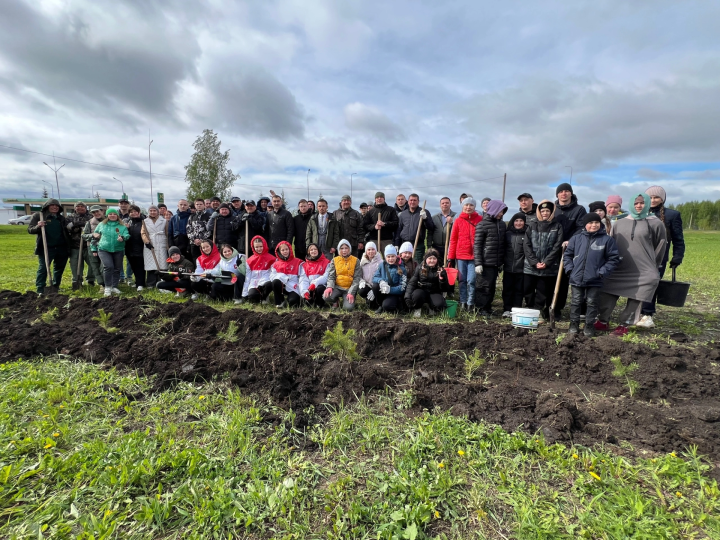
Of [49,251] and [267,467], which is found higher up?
[49,251]

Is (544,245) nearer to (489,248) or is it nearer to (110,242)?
(489,248)

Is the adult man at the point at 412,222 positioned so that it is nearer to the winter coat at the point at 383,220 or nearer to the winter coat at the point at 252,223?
the winter coat at the point at 383,220

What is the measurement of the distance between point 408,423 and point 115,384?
8.86 feet

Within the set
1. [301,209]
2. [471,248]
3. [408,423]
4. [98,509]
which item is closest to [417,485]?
[408,423]

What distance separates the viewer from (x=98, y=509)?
2010 millimetres

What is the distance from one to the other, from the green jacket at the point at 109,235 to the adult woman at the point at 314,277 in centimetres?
399

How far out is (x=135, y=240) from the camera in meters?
7.95

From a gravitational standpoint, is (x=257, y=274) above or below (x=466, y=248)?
below

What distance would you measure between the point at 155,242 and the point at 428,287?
623 cm

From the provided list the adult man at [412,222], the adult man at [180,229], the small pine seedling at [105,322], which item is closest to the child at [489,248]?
the adult man at [412,222]

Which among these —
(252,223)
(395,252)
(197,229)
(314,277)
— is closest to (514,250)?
(395,252)

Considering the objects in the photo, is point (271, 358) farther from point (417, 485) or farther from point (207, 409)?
point (417, 485)

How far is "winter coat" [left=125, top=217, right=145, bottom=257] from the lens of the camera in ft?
25.8

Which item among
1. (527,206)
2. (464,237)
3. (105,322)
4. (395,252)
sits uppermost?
(527,206)
